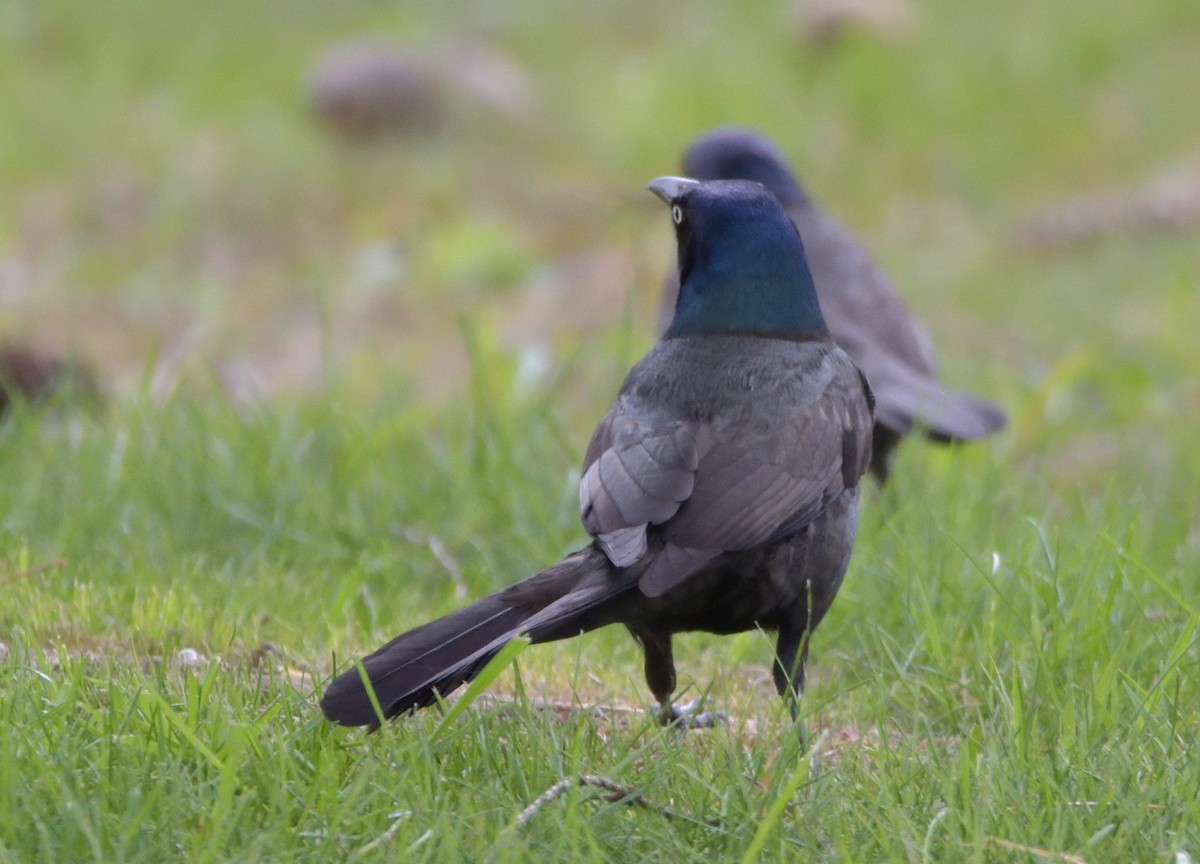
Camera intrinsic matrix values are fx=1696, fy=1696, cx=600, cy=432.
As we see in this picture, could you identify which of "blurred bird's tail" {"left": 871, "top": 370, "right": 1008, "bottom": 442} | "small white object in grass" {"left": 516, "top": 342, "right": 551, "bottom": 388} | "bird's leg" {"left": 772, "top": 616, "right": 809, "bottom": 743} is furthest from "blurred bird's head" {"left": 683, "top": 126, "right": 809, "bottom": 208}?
"bird's leg" {"left": 772, "top": 616, "right": 809, "bottom": 743}

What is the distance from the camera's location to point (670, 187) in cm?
362

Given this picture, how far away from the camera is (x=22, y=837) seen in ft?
8.08

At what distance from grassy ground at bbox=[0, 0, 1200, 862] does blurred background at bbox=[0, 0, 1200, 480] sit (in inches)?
1.3

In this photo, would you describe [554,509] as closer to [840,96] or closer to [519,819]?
[519,819]

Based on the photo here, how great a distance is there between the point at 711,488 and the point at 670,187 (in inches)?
30.9

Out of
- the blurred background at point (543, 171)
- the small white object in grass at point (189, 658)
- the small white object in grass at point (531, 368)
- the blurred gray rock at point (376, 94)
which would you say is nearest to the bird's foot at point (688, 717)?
the small white object in grass at point (189, 658)

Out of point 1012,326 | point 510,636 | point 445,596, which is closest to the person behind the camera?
point 510,636

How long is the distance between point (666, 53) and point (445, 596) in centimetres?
751

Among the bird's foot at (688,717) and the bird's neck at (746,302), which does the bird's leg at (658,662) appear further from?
the bird's neck at (746,302)

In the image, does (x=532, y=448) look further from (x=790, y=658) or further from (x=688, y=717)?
(x=688, y=717)

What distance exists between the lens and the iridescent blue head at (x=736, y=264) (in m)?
3.57

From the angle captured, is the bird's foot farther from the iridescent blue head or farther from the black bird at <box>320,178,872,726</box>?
the iridescent blue head

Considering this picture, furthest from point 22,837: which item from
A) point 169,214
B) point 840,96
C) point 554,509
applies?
point 840,96

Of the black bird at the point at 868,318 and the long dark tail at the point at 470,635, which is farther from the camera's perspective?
the black bird at the point at 868,318
